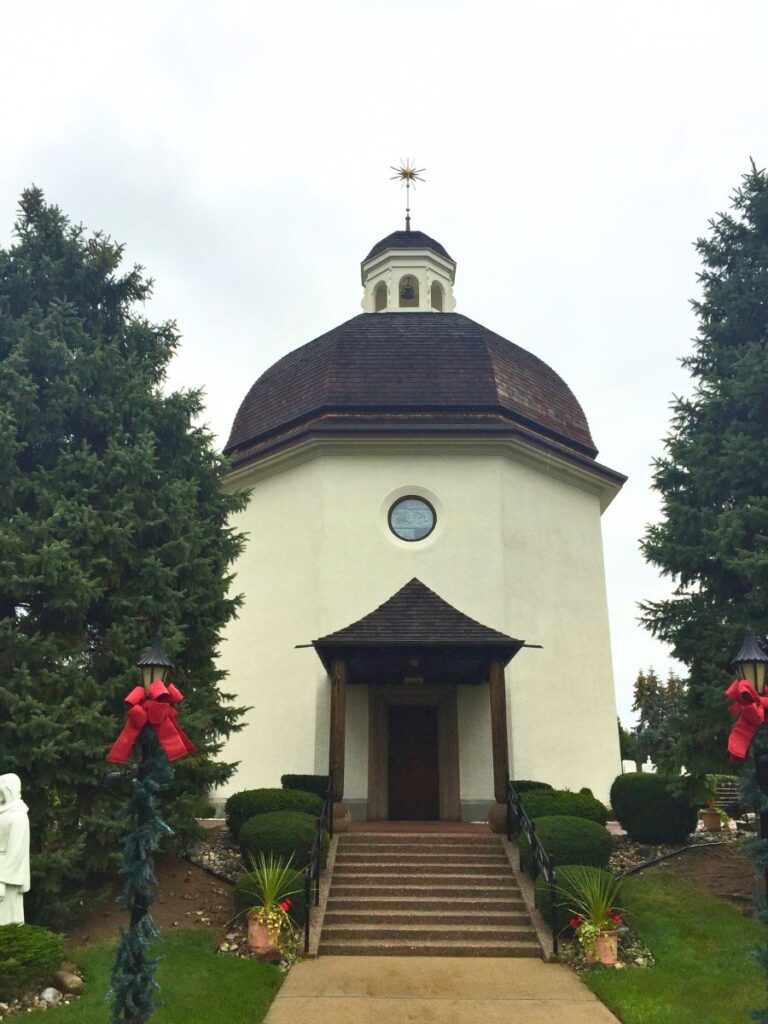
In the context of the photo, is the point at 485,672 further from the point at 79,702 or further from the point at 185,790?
the point at 79,702

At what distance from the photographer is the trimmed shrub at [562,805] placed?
1198 cm

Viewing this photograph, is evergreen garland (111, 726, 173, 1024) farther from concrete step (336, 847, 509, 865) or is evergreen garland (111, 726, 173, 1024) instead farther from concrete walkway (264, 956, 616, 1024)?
concrete step (336, 847, 509, 865)

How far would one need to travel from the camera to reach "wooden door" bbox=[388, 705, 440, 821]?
15.2 m

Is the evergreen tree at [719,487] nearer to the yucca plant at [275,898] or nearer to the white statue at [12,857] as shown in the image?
the yucca plant at [275,898]

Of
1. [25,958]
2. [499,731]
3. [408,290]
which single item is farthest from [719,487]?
[408,290]

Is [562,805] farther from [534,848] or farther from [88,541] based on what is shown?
[88,541]

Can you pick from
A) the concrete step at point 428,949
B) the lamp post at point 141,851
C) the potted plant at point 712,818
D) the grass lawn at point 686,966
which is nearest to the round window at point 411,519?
the potted plant at point 712,818

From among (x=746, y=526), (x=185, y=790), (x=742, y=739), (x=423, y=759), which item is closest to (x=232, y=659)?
(x=423, y=759)

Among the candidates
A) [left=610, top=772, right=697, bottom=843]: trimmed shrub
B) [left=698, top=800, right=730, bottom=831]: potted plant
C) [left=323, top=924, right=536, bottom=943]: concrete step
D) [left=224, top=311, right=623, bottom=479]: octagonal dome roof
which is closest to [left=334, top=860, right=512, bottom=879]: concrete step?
[left=323, top=924, right=536, bottom=943]: concrete step

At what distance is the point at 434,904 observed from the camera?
10.6 meters

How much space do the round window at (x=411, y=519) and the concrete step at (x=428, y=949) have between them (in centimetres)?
832

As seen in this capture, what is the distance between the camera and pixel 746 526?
1139 centimetres

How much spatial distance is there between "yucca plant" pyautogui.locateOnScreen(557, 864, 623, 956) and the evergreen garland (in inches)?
196

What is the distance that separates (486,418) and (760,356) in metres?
6.27
